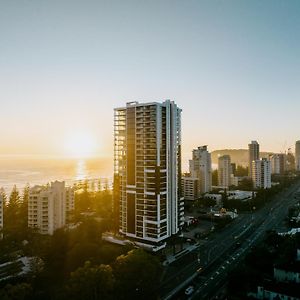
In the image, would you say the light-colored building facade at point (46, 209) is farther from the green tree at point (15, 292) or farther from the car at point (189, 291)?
the car at point (189, 291)

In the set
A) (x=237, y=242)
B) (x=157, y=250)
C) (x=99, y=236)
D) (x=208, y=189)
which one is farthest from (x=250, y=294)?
(x=208, y=189)

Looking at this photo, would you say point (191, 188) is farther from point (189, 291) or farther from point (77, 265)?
point (189, 291)

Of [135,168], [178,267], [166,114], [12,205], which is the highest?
[166,114]

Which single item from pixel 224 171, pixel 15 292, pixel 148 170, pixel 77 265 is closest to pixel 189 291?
pixel 77 265

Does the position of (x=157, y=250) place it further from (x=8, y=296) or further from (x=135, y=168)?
(x=8, y=296)

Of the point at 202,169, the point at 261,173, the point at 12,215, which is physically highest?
the point at 202,169

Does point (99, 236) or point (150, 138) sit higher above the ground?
point (150, 138)
